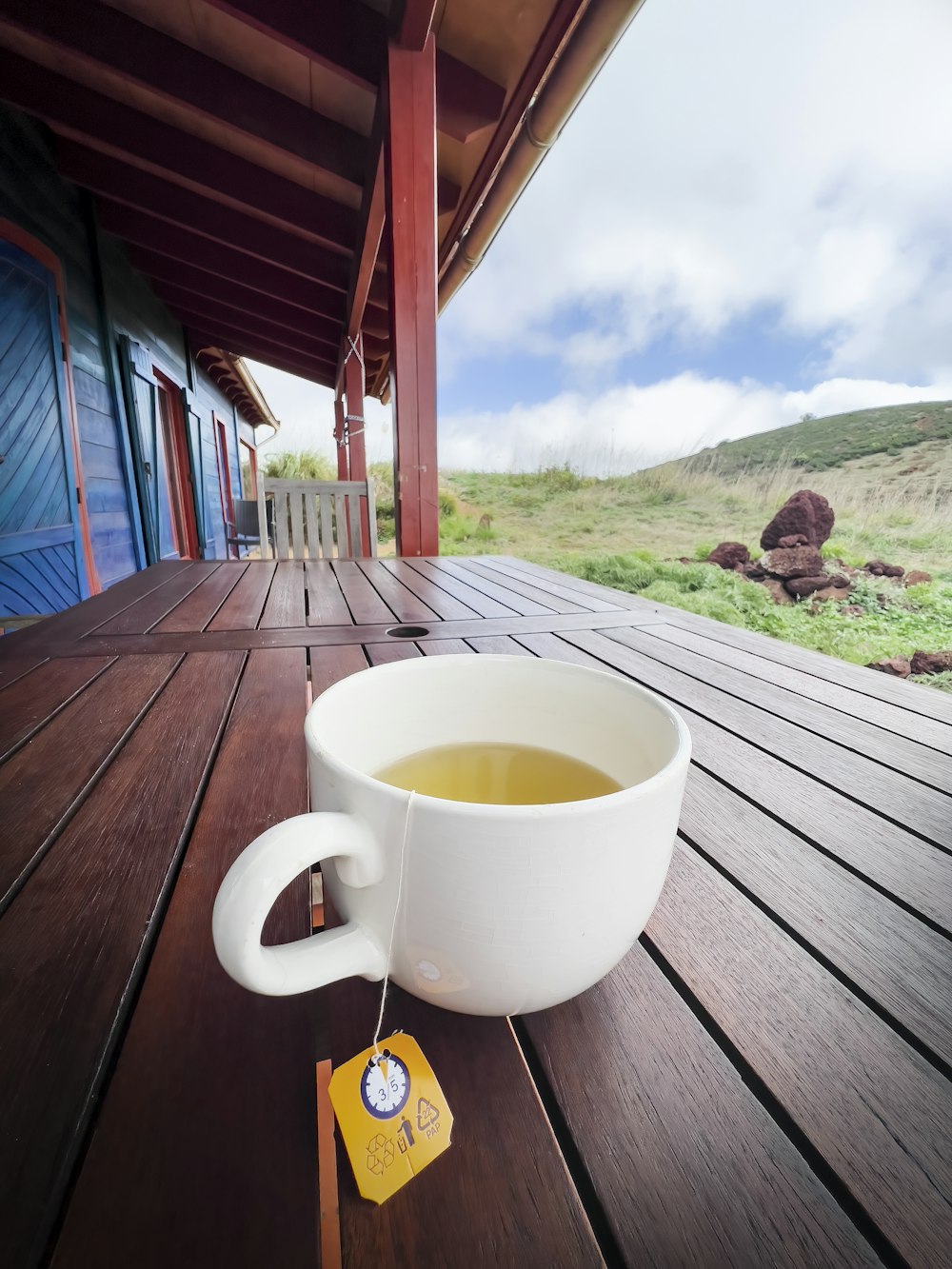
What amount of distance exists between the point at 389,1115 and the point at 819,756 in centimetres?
42

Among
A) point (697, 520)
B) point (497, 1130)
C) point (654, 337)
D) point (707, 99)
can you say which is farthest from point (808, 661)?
point (654, 337)

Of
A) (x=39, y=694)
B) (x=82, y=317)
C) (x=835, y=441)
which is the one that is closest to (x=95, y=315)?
(x=82, y=317)

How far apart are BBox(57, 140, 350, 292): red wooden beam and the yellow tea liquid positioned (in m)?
3.33

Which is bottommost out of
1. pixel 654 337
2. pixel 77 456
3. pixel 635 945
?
pixel 635 945

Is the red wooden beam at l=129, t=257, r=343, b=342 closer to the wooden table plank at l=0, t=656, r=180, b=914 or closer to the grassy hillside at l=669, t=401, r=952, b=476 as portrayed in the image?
the wooden table plank at l=0, t=656, r=180, b=914

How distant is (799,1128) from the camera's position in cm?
17

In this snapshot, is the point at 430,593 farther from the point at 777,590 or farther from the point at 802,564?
the point at 802,564

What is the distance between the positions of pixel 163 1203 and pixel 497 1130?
96 mm

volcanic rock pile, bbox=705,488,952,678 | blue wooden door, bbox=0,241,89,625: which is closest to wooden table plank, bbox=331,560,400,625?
blue wooden door, bbox=0,241,89,625

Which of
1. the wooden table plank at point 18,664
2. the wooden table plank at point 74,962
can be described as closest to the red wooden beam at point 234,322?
the wooden table plank at point 18,664

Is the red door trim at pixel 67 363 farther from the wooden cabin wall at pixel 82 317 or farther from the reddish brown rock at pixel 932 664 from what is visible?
the reddish brown rock at pixel 932 664

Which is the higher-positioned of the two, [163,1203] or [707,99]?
[707,99]

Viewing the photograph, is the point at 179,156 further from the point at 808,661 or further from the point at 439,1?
the point at 808,661

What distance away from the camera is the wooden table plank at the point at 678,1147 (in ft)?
0.48
